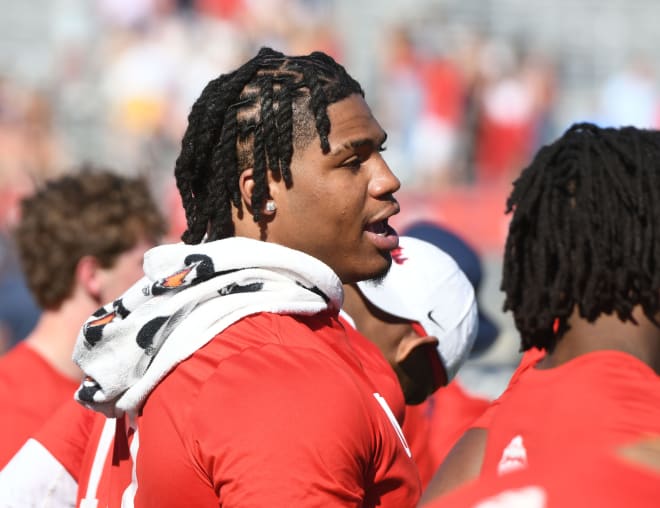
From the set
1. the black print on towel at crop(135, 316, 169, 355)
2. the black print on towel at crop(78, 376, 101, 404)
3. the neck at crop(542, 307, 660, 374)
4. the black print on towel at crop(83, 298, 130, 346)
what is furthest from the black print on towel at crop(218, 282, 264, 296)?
the neck at crop(542, 307, 660, 374)

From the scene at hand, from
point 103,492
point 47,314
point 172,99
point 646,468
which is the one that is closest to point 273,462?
point 103,492

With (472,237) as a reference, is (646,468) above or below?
above

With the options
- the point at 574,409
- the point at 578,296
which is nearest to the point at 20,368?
the point at 578,296

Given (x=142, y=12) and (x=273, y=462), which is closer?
(x=273, y=462)

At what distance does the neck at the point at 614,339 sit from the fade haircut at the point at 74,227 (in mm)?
2220

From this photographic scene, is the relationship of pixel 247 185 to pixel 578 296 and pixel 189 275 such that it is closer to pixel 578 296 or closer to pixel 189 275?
pixel 189 275

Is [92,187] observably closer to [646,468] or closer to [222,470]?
[222,470]

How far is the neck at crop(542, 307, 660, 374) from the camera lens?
2373 millimetres

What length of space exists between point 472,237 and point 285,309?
335 inches

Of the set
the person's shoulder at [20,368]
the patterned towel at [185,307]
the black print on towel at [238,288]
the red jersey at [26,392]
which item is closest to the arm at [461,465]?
the patterned towel at [185,307]

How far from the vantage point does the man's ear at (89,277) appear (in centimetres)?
422

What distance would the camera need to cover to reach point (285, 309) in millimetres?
2350

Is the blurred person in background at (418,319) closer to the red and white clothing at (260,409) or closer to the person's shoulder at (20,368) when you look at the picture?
the red and white clothing at (260,409)

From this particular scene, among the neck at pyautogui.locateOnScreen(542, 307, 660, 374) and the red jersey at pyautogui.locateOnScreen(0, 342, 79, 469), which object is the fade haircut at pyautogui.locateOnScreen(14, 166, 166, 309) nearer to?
the red jersey at pyautogui.locateOnScreen(0, 342, 79, 469)
